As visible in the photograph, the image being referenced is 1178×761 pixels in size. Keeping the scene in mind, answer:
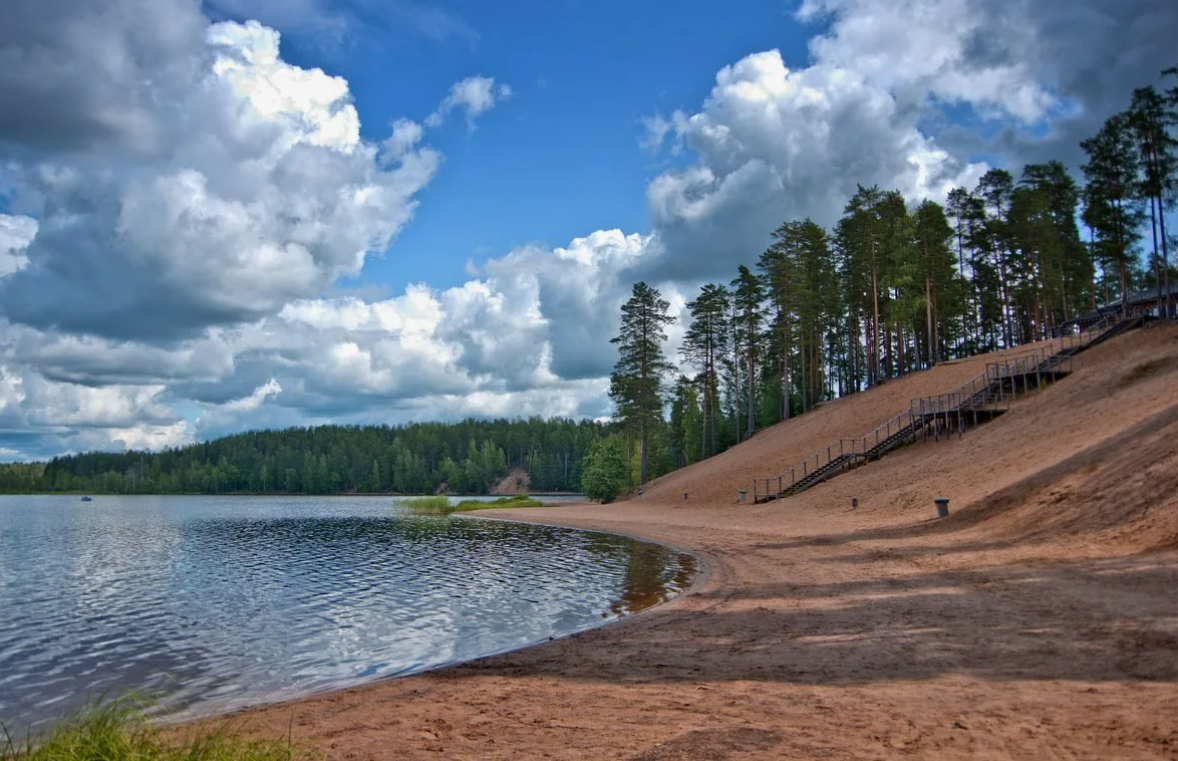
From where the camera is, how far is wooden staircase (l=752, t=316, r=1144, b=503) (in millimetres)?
37406

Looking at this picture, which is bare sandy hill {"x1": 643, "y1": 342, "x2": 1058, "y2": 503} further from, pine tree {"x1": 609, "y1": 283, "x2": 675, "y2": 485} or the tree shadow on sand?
the tree shadow on sand

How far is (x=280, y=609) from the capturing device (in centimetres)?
1870

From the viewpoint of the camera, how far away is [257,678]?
12.0 meters

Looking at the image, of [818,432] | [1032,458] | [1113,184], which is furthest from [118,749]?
[1113,184]

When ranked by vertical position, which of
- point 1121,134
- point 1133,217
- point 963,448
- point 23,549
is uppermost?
point 1121,134

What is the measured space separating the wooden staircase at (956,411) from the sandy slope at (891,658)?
13060mm

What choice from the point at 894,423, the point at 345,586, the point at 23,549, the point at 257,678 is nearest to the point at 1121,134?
the point at 894,423

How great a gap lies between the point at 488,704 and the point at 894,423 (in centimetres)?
4068

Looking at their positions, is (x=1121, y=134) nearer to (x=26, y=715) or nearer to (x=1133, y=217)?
(x=1133, y=217)

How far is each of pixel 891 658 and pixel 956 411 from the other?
105 ft

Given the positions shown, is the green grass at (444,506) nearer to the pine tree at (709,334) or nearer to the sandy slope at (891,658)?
the pine tree at (709,334)

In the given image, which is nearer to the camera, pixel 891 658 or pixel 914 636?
pixel 891 658

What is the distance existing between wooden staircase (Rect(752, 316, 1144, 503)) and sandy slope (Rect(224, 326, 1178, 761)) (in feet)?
42.8

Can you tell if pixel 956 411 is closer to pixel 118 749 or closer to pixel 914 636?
pixel 914 636
